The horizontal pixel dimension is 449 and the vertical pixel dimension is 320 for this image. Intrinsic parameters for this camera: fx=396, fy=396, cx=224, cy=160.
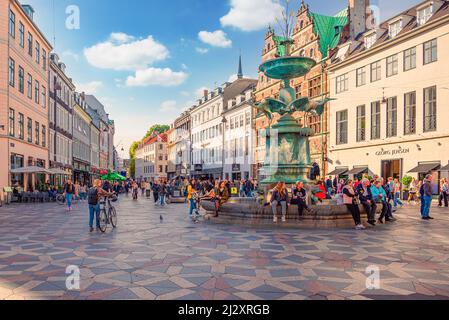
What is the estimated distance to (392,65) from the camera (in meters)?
31.3

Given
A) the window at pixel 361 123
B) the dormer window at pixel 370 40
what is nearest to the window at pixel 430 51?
the dormer window at pixel 370 40

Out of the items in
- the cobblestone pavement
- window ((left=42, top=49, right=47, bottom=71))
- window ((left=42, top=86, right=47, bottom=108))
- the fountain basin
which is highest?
window ((left=42, top=49, right=47, bottom=71))

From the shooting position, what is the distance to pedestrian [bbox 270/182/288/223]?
12344 millimetres

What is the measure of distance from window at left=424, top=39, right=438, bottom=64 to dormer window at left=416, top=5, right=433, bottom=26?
199 centimetres

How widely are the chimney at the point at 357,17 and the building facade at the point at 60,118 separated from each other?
30333 millimetres

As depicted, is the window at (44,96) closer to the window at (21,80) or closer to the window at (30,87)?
the window at (30,87)

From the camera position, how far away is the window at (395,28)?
31491 mm

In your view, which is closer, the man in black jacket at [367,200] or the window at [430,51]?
the man in black jacket at [367,200]

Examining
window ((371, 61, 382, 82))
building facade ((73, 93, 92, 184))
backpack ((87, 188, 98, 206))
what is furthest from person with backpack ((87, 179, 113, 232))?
building facade ((73, 93, 92, 184))

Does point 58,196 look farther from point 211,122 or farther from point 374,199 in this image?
point 211,122

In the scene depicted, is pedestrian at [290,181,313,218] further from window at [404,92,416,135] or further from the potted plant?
window at [404,92,416,135]

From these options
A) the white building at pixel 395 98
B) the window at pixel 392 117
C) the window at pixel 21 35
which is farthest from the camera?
the window at pixel 392 117

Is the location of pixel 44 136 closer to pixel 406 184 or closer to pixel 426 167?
pixel 406 184

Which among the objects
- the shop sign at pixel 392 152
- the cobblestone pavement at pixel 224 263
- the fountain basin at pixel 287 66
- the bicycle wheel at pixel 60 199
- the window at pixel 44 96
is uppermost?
the window at pixel 44 96
